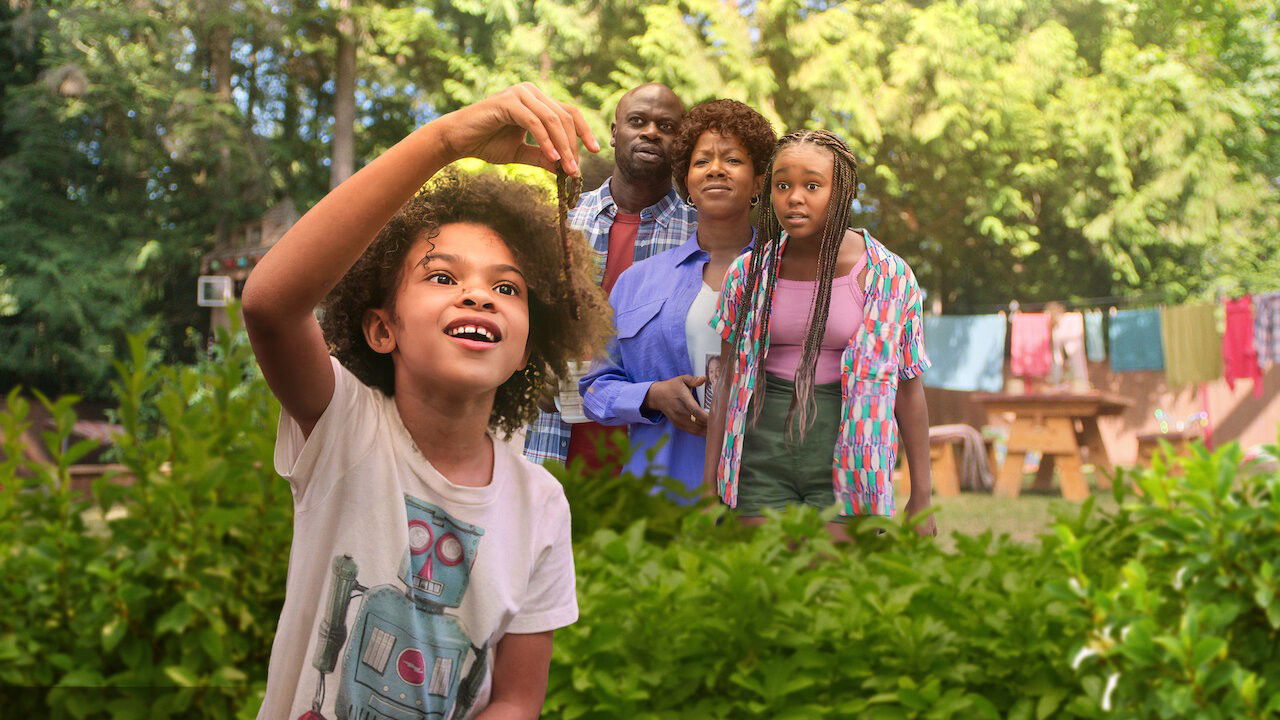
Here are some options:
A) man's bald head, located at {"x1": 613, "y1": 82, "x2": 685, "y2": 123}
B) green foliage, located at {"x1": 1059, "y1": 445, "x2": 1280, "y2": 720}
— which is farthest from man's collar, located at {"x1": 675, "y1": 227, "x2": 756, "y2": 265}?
green foliage, located at {"x1": 1059, "y1": 445, "x2": 1280, "y2": 720}

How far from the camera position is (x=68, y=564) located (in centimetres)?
258

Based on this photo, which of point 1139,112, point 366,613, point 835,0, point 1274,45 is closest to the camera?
point 366,613

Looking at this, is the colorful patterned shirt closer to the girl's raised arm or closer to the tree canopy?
the girl's raised arm

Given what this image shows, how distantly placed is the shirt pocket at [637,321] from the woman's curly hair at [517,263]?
111cm

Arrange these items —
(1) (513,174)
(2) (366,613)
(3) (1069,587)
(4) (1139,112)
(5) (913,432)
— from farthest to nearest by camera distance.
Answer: (4) (1139,112)
(5) (913,432)
(3) (1069,587)
(1) (513,174)
(2) (366,613)

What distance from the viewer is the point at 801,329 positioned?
234 centimetres

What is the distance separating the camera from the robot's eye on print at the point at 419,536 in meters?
1.23

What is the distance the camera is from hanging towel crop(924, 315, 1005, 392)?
13984 mm

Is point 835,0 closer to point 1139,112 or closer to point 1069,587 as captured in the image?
point 1139,112

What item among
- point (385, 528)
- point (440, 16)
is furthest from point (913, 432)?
point (440, 16)

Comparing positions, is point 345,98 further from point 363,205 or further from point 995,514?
point 363,205

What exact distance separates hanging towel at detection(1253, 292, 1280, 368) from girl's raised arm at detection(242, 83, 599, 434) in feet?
44.2

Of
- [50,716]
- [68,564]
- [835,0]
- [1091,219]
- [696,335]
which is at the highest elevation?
[835,0]

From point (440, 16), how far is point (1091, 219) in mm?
10587
